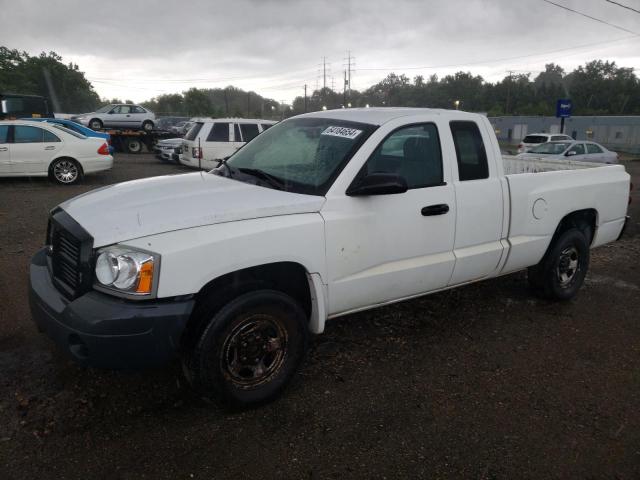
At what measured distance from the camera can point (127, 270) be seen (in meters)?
2.60

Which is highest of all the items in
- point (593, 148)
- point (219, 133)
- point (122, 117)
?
Result: point (122, 117)

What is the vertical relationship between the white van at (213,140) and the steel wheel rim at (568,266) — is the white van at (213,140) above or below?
above

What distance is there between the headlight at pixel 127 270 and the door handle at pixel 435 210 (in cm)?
194

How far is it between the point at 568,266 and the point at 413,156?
240 centimetres

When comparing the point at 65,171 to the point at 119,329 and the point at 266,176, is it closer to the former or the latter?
the point at 266,176

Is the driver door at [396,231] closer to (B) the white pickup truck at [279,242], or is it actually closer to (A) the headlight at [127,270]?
(B) the white pickup truck at [279,242]

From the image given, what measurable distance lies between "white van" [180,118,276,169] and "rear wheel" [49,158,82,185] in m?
3.11

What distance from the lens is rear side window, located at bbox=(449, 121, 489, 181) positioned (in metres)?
3.89

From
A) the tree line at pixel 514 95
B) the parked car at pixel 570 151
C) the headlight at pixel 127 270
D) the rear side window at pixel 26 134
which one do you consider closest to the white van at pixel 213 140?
the rear side window at pixel 26 134

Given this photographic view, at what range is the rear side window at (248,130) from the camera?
14.9 metres

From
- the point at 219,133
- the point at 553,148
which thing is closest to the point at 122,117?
the point at 219,133

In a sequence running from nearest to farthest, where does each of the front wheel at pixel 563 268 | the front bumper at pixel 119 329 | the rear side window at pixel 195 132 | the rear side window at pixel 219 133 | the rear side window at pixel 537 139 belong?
the front bumper at pixel 119 329
the front wheel at pixel 563 268
the rear side window at pixel 219 133
the rear side window at pixel 195 132
the rear side window at pixel 537 139

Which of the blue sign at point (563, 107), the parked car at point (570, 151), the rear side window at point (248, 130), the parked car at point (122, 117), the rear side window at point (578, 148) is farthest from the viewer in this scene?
the blue sign at point (563, 107)

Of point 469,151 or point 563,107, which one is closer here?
point 469,151
